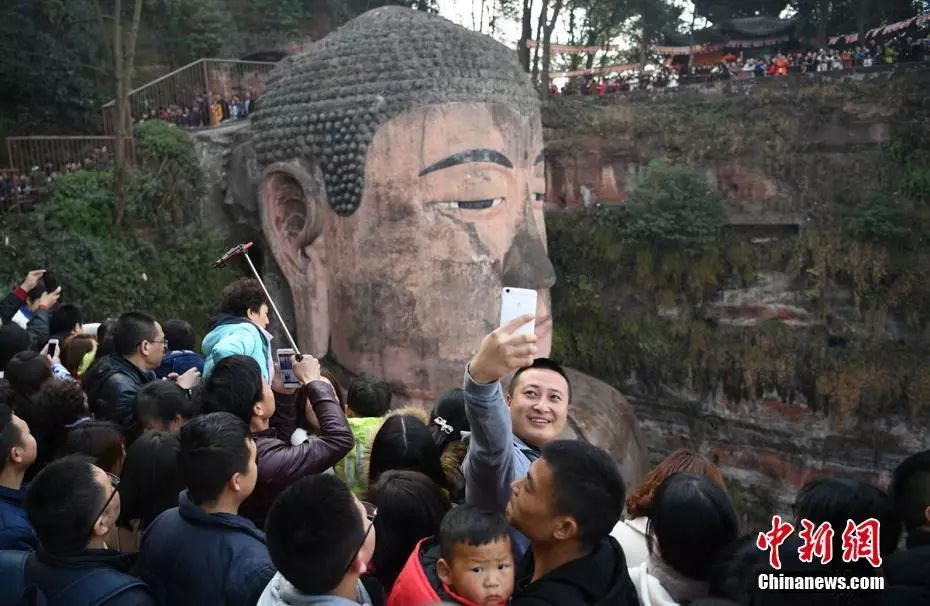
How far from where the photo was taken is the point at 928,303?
11750 millimetres

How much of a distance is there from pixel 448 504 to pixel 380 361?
10.0 feet

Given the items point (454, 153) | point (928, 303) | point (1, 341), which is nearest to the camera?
point (1, 341)

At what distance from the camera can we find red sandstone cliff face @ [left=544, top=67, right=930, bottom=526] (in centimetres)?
1191

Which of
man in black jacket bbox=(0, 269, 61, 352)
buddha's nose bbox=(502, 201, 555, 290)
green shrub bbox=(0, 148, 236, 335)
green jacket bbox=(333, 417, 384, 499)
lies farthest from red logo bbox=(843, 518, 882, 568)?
green shrub bbox=(0, 148, 236, 335)

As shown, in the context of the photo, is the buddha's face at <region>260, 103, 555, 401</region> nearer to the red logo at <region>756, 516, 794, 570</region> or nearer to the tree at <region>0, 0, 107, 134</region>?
the red logo at <region>756, 516, 794, 570</region>

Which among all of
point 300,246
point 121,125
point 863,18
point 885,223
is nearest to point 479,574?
point 300,246

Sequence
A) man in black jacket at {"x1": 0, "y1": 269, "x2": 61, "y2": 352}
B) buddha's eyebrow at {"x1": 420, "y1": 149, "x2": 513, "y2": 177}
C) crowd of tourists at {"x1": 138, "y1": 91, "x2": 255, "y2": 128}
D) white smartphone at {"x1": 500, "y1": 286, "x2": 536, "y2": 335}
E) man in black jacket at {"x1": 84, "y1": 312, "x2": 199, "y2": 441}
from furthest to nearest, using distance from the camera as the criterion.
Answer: crowd of tourists at {"x1": 138, "y1": 91, "x2": 255, "y2": 128} < buddha's eyebrow at {"x1": 420, "y1": 149, "x2": 513, "y2": 177} < man in black jacket at {"x1": 0, "y1": 269, "x2": 61, "y2": 352} < man in black jacket at {"x1": 84, "y1": 312, "x2": 199, "y2": 441} < white smartphone at {"x1": 500, "y1": 286, "x2": 536, "y2": 335}

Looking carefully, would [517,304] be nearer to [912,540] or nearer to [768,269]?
[912,540]

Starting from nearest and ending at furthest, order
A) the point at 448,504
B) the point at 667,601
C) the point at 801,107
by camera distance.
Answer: the point at 667,601
the point at 448,504
the point at 801,107

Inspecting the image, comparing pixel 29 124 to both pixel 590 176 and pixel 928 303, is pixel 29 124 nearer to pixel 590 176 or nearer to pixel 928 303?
pixel 590 176

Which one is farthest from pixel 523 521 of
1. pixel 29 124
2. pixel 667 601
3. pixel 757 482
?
pixel 29 124

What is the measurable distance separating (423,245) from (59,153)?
17.2 ft

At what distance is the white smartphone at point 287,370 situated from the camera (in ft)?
11.0
